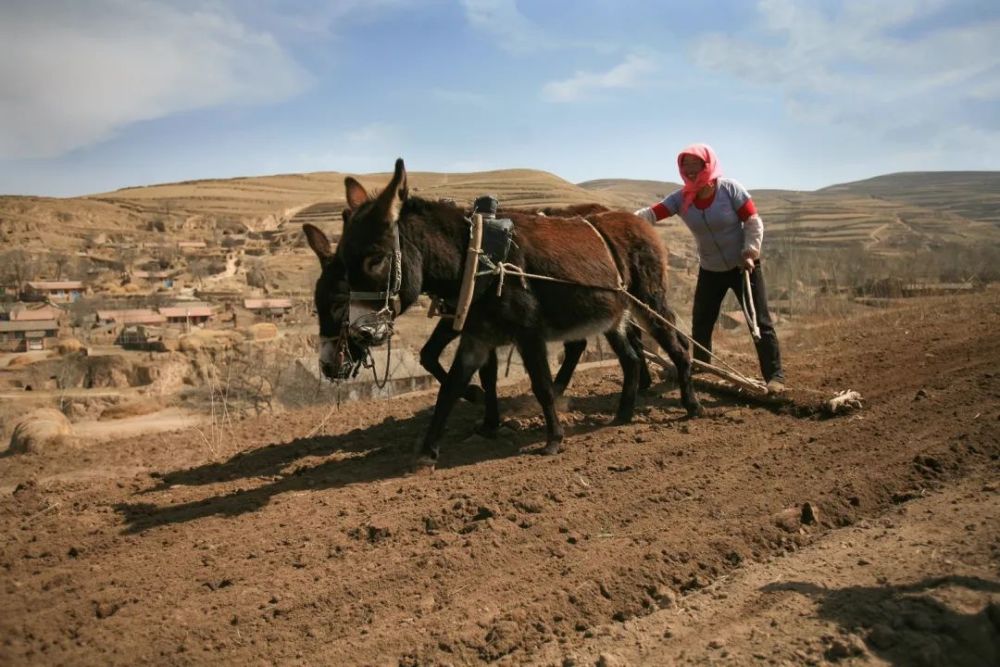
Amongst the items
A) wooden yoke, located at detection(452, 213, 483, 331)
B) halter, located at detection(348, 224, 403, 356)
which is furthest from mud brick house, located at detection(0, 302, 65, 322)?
wooden yoke, located at detection(452, 213, 483, 331)

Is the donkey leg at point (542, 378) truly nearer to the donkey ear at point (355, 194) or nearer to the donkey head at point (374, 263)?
the donkey head at point (374, 263)

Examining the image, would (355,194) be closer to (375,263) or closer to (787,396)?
(375,263)

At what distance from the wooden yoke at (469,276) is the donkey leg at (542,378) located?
56 cm

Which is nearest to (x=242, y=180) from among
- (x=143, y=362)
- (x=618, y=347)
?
(x=143, y=362)

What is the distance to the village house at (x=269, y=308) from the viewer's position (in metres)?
28.9

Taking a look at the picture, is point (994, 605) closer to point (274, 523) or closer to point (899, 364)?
point (274, 523)

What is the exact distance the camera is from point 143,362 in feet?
64.9

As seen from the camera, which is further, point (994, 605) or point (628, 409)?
point (628, 409)

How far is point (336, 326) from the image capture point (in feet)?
16.3

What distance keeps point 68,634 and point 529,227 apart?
408 cm

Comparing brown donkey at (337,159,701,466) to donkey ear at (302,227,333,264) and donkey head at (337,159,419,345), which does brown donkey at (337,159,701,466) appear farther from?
donkey ear at (302,227,333,264)

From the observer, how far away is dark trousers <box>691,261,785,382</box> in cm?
680

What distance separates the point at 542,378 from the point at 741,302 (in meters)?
2.44

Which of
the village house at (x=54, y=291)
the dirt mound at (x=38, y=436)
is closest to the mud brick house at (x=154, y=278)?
the village house at (x=54, y=291)
